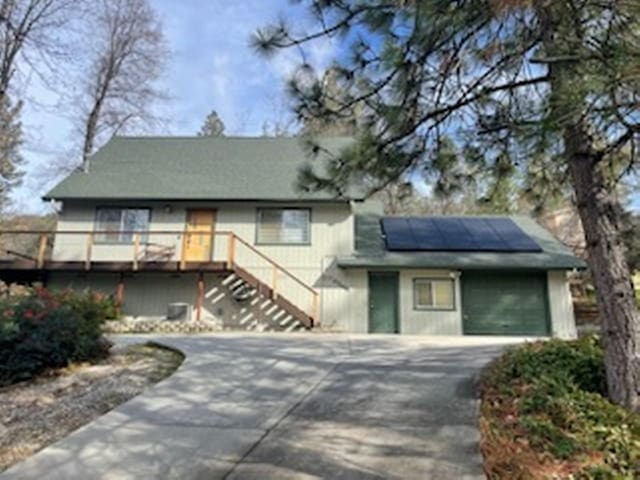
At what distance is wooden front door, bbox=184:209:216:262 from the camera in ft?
46.6

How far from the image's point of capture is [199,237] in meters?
14.4

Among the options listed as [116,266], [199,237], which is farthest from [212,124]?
[116,266]

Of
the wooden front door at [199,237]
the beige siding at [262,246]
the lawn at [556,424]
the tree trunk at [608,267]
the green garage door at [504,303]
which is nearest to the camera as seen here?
the lawn at [556,424]

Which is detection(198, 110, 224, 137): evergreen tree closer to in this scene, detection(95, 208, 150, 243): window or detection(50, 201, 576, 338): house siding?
detection(95, 208, 150, 243): window

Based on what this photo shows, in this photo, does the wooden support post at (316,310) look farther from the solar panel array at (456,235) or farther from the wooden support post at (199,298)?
the wooden support post at (199,298)

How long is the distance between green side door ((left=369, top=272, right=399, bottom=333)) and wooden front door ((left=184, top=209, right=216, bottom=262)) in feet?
18.4

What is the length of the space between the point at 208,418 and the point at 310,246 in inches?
388

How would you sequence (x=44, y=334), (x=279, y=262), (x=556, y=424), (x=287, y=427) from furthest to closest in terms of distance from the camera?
1. (x=279, y=262)
2. (x=44, y=334)
3. (x=287, y=427)
4. (x=556, y=424)

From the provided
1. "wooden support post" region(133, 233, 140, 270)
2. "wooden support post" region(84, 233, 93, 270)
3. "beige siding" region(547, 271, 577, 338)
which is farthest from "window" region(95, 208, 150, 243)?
"beige siding" region(547, 271, 577, 338)

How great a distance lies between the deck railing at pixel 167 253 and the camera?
13312 millimetres

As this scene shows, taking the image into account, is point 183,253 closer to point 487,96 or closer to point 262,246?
point 262,246

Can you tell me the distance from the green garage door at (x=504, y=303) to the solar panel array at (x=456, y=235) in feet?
3.18

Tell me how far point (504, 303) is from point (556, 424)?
10.4 meters

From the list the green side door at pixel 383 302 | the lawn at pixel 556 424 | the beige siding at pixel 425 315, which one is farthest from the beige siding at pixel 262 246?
the lawn at pixel 556 424
